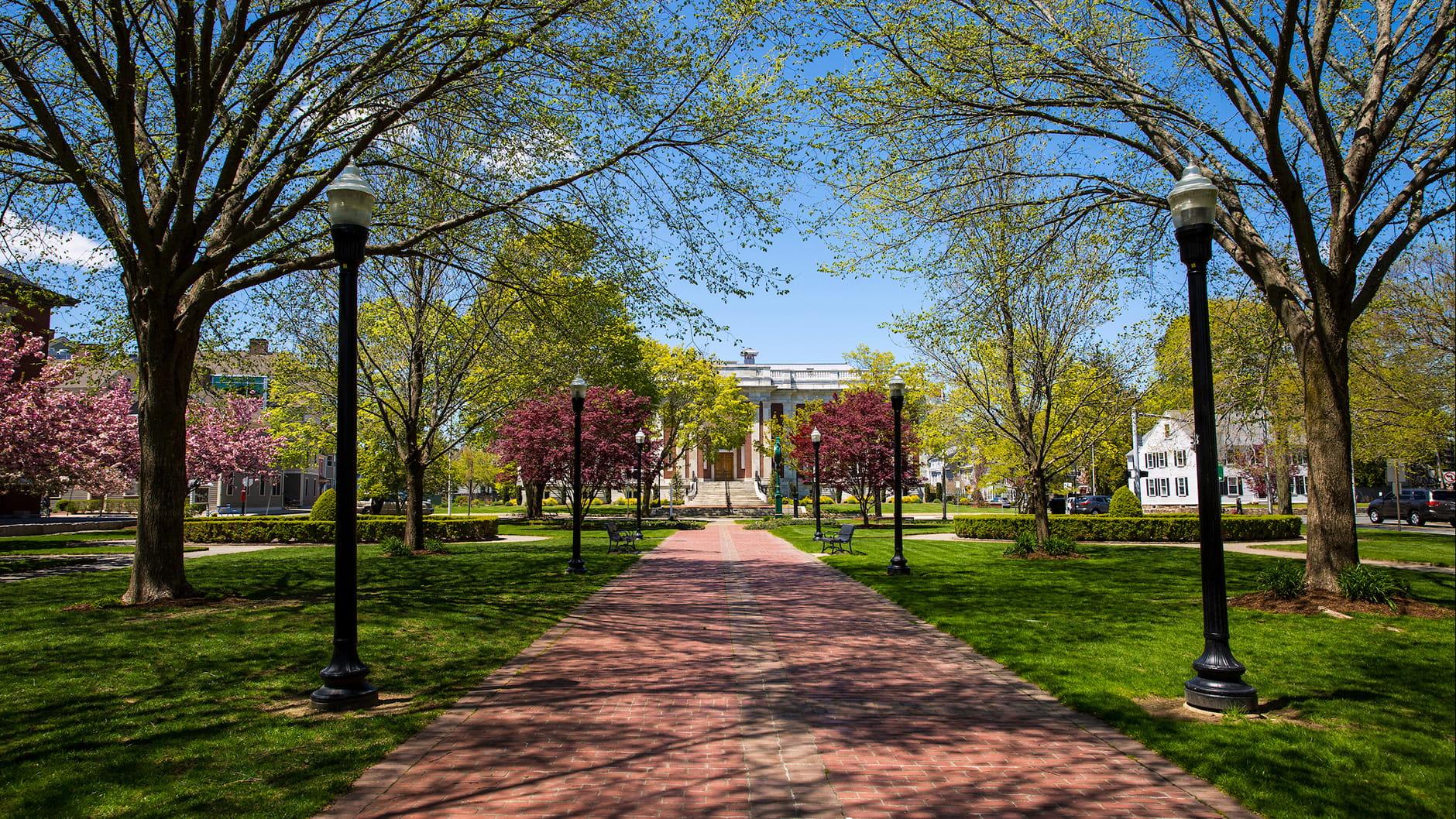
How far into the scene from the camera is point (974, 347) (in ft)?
58.9

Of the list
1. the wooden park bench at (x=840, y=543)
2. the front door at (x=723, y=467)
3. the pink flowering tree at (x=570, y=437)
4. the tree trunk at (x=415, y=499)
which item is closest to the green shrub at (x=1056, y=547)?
the wooden park bench at (x=840, y=543)

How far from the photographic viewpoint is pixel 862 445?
111ft

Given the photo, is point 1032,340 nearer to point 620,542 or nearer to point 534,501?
point 620,542

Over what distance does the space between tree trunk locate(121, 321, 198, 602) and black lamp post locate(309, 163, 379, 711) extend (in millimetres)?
5250

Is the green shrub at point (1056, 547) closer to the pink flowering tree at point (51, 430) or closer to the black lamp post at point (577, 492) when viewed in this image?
the black lamp post at point (577, 492)

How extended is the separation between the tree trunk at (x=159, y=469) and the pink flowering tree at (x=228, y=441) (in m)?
17.3

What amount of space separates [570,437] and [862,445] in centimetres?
1234

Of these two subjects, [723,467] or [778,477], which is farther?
[723,467]

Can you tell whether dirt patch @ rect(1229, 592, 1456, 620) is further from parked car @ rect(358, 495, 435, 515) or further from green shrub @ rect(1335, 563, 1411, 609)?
parked car @ rect(358, 495, 435, 515)

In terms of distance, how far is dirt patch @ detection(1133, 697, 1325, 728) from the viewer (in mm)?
5562

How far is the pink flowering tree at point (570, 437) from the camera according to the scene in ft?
104

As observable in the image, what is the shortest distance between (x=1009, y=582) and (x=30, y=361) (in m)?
27.4

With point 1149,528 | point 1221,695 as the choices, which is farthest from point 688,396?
point 1221,695

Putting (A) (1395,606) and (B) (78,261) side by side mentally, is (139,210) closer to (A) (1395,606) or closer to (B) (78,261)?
(B) (78,261)
